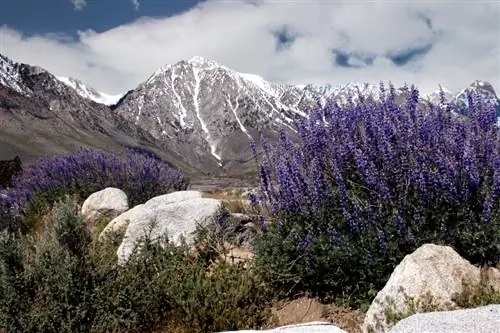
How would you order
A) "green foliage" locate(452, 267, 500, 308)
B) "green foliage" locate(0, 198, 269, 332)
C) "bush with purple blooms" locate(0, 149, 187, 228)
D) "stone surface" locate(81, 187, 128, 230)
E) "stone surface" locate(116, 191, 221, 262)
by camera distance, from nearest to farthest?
1. "green foliage" locate(452, 267, 500, 308)
2. "green foliage" locate(0, 198, 269, 332)
3. "stone surface" locate(116, 191, 221, 262)
4. "stone surface" locate(81, 187, 128, 230)
5. "bush with purple blooms" locate(0, 149, 187, 228)

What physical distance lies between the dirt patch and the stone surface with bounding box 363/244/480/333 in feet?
1.87

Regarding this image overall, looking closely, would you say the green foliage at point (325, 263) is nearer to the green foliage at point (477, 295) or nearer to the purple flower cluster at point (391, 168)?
the purple flower cluster at point (391, 168)

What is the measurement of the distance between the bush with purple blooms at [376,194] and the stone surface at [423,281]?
1.50 ft

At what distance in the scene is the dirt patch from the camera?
5.86m

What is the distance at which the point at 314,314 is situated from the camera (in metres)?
6.20

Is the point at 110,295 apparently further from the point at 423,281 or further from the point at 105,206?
the point at 105,206

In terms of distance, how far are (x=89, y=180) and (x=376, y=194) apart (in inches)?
392

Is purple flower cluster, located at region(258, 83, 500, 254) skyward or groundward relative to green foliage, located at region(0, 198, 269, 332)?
skyward

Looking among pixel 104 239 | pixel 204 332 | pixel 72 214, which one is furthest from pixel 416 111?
pixel 104 239

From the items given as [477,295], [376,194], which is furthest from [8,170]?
[477,295]

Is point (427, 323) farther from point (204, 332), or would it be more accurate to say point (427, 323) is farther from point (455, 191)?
point (204, 332)

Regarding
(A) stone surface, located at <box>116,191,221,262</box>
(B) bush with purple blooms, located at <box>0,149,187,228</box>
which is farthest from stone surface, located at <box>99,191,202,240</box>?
(B) bush with purple blooms, located at <box>0,149,187,228</box>

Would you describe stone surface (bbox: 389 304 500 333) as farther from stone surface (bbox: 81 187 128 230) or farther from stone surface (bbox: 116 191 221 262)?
stone surface (bbox: 81 187 128 230)

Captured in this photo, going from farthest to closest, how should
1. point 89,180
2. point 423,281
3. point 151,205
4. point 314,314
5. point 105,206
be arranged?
point 89,180, point 105,206, point 151,205, point 314,314, point 423,281
